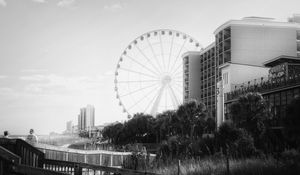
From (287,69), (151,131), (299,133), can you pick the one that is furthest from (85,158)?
(151,131)

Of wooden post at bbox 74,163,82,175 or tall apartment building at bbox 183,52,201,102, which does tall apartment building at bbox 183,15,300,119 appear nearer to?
tall apartment building at bbox 183,52,201,102

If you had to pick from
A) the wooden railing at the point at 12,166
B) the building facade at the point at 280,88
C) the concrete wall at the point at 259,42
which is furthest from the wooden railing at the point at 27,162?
the concrete wall at the point at 259,42

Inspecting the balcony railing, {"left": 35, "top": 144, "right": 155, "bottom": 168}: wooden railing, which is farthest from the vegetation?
the balcony railing

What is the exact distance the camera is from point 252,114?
40.1 m

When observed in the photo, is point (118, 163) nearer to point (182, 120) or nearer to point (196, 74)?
point (182, 120)

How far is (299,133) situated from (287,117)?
1658 mm

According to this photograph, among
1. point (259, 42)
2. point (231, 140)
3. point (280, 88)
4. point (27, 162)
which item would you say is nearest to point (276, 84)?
point (280, 88)

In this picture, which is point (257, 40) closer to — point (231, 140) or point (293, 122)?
point (231, 140)

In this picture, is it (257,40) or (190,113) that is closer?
(190,113)

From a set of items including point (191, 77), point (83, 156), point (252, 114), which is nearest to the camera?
point (83, 156)

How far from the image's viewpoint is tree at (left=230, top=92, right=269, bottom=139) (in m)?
39.9

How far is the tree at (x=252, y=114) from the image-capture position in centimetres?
3991

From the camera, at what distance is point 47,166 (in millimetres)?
11031

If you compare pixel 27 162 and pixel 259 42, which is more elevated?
pixel 259 42
